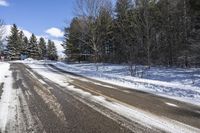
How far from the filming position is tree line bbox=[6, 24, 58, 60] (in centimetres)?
8431

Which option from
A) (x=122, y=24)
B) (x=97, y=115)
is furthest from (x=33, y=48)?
(x=97, y=115)

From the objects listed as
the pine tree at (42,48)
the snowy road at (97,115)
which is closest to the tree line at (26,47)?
the pine tree at (42,48)

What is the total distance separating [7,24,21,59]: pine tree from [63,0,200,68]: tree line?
3793 centimetres

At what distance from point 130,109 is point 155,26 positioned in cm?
3099

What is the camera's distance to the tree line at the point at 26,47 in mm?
84312

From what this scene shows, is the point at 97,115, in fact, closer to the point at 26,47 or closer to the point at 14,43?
the point at 14,43

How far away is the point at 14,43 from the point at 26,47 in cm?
704

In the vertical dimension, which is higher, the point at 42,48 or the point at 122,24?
the point at 122,24

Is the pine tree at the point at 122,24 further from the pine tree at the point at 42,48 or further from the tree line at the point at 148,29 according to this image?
the pine tree at the point at 42,48

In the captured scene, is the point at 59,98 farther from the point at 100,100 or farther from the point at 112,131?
the point at 112,131

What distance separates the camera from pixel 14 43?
279ft

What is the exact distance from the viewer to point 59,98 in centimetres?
1105

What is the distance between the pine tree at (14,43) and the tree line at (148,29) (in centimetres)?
3793

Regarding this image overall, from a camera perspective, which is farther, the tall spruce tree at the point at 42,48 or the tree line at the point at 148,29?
the tall spruce tree at the point at 42,48
